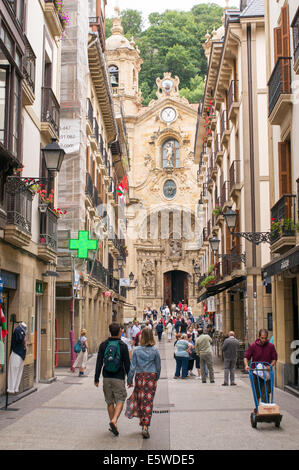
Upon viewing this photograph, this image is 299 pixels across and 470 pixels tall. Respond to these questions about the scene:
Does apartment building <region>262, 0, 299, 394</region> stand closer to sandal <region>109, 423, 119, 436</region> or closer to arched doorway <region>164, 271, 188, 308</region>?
sandal <region>109, 423, 119, 436</region>

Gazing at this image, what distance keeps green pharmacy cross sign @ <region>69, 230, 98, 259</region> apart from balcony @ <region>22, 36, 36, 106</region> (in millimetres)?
7946

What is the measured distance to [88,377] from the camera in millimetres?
19438

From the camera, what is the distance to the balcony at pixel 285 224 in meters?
13.8

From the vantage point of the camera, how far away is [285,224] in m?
13.9

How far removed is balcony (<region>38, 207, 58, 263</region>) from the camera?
16094 mm

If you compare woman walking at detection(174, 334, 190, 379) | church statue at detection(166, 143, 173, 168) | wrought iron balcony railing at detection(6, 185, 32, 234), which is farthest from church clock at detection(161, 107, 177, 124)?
wrought iron balcony railing at detection(6, 185, 32, 234)

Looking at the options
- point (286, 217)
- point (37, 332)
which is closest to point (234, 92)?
point (286, 217)

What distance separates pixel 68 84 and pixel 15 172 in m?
12.5

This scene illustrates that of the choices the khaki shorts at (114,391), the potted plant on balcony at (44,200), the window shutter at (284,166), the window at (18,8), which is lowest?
the khaki shorts at (114,391)

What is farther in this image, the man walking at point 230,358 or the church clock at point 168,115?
the church clock at point 168,115

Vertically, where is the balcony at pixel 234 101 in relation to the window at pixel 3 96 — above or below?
above

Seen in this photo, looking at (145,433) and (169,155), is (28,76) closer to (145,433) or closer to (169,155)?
(145,433)

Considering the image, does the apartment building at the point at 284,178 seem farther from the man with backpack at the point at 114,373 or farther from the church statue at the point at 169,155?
the church statue at the point at 169,155

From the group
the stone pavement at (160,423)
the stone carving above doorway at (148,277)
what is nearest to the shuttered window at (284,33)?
the stone pavement at (160,423)
